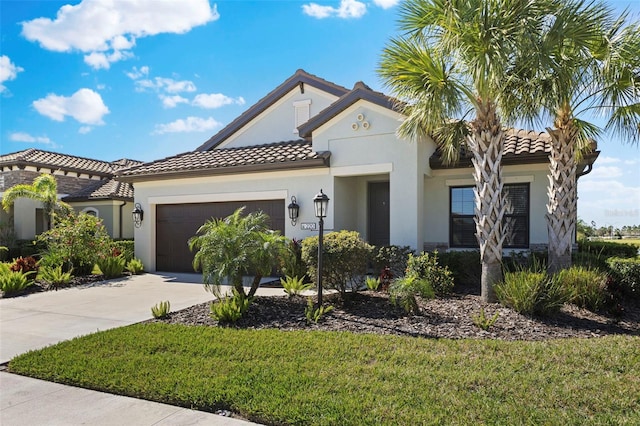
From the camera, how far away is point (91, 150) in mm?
24641

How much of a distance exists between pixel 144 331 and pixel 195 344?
4.59ft

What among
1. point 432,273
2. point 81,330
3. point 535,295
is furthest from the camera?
point 432,273

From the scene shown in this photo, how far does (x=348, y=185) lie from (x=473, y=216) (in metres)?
3.95

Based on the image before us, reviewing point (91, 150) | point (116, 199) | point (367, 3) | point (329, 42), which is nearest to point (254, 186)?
point (329, 42)

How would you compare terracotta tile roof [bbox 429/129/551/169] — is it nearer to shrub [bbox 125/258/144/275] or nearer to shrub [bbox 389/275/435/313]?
shrub [bbox 389/275/435/313]

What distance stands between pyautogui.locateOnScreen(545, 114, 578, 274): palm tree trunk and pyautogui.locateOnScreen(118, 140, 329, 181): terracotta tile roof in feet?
19.4

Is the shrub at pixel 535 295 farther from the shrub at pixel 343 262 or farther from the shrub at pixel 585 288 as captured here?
the shrub at pixel 343 262

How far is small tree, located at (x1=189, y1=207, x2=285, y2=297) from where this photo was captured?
24.7ft

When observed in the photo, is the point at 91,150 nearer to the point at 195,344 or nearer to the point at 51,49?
the point at 51,49

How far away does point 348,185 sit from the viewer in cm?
1282

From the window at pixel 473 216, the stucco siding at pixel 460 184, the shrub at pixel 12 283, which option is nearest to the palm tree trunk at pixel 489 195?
the window at pixel 473 216

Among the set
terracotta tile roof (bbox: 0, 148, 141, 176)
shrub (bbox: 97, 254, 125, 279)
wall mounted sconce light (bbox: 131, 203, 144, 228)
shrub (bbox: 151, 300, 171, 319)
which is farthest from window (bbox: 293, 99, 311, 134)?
terracotta tile roof (bbox: 0, 148, 141, 176)

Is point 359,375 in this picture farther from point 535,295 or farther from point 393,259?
point 393,259

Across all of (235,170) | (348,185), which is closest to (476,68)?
(348,185)
